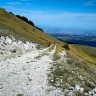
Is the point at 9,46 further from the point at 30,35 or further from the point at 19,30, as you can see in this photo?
the point at 30,35

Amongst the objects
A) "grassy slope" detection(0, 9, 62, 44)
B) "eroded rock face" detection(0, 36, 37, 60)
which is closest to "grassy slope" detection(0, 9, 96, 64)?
"grassy slope" detection(0, 9, 62, 44)

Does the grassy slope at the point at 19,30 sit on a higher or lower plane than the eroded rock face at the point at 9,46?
higher

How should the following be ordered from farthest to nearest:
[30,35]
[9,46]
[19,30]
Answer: [30,35]
[19,30]
[9,46]

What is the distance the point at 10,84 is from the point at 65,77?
22.1 feet

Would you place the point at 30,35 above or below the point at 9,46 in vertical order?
above

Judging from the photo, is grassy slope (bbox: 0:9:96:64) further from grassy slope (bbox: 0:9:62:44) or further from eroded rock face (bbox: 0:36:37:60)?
eroded rock face (bbox: 0:36:37:60)

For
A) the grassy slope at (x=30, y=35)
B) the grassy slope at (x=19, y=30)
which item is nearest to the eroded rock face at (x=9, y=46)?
the grassy slope at (x=30, y=35)

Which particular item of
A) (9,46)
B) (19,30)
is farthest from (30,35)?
(9,46)

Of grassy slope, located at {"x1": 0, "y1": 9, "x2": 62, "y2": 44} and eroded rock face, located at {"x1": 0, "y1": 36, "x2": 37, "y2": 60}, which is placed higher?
grassy slope, located at {"x1": 0, "y1": 9, "x2": 62, "y2": 44}

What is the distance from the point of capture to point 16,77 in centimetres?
2098

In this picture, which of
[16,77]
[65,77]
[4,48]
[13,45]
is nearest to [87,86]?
[65,77]

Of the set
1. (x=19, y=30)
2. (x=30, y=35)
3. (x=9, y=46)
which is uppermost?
(x=19, y=30)

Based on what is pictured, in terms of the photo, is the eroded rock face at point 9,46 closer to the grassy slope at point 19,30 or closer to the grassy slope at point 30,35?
the grassy slope at point 30,35

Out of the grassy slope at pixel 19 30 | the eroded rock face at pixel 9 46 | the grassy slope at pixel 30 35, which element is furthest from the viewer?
the grassy slope at pixel 30 35
